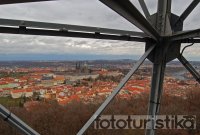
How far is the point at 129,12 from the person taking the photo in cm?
235

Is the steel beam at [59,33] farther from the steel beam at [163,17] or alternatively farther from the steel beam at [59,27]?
the steel beam at [163,17]

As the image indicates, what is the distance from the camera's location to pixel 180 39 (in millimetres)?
3424

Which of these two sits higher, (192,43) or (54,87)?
(192,43)

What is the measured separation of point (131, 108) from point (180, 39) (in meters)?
15.3

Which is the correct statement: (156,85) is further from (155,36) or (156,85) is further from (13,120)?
(13,120)

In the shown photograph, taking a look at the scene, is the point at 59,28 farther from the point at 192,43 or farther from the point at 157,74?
the point at 192,43

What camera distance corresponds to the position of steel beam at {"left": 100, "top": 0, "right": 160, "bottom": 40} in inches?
78.4

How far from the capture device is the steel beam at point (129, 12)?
78.4 inches

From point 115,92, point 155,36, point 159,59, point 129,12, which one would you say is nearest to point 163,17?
point 155,36

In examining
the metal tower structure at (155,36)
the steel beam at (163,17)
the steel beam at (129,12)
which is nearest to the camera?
Answer: the steel beam at (129,12)

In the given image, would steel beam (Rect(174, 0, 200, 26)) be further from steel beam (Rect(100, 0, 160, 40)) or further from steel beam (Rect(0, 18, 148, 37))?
steel beam (Rect(0, 18, 148, 37))

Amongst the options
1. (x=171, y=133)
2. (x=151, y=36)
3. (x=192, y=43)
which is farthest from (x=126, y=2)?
(x=171, y=133)

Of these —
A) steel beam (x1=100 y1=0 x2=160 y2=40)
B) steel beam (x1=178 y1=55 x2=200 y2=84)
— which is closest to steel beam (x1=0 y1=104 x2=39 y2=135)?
steel beam (x1=100 y1=0 x2=160 y2=40)

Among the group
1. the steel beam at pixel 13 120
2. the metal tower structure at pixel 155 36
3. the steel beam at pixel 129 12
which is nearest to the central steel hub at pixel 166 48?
the metal tower structure at pixel 155 36
